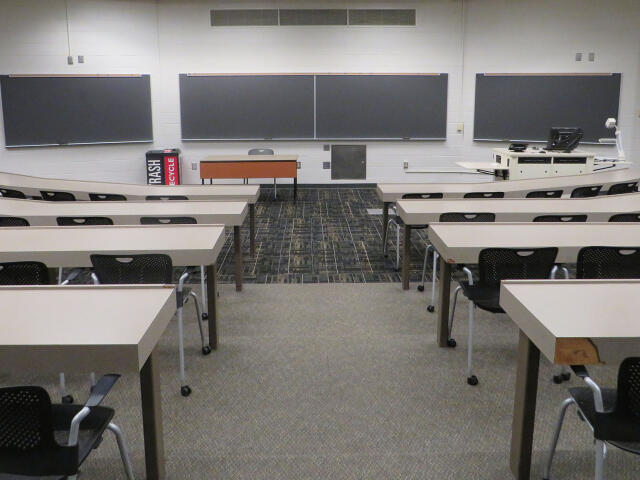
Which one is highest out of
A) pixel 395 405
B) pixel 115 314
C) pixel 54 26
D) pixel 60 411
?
pixel 54 26

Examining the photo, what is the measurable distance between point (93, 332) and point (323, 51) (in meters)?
9.50

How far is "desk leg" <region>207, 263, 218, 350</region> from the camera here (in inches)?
150

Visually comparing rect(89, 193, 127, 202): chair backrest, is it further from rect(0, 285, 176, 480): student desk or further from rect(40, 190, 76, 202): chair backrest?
rect(0, 285, 176, 480): student desk

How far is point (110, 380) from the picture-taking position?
2.13 metres

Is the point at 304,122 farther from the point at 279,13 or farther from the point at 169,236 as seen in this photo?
the point at 169,236

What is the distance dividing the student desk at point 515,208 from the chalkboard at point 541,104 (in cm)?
554

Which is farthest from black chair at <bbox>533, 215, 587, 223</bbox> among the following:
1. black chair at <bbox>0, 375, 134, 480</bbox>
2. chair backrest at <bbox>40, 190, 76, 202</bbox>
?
chair backrest at <bbox>40, 190, 76, 202</bbox>

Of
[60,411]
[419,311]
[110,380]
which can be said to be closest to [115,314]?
[110,380]

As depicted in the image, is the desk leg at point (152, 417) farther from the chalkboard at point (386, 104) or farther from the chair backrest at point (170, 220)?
the chalkboard at point (386, 104)

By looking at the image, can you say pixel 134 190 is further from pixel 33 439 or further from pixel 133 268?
pixel 33 439

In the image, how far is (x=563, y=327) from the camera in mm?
2086

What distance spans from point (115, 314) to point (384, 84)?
9.36 metres

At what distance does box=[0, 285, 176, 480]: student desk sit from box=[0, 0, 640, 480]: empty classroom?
12 mm

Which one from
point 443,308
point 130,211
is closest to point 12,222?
point 130,211
